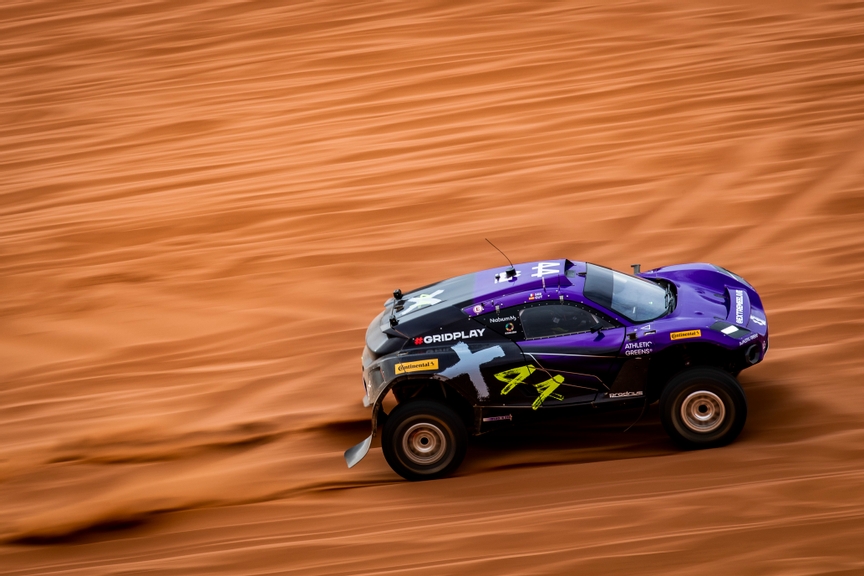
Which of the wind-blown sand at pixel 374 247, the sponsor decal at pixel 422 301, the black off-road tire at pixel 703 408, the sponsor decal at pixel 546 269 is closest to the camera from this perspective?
the wind-blown sand at pixel 374 247

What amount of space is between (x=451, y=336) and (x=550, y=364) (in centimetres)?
87

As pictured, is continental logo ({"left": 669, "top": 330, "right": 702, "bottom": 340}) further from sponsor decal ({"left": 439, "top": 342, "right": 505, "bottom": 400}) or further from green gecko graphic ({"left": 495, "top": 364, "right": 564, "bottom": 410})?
sponsor decal ({"left": 439, "top": 342, "right": 505, "bottom": 400})

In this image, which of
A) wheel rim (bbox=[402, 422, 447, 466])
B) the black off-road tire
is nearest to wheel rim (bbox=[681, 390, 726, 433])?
the black off-road tire

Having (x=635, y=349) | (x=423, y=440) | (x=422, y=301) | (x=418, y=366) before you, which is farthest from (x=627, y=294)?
(x=423, y=440)

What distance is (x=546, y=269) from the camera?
8094 mm

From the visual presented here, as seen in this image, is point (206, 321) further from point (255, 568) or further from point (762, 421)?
point (762, 421)

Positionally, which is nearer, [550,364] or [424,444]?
[550,364]

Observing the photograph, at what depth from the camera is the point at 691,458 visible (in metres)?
7.60

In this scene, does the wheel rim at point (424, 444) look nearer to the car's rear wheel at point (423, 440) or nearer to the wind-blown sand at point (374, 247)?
the car's rear wheel at point (423, 440)

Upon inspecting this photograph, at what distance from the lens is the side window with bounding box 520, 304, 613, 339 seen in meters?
7.68

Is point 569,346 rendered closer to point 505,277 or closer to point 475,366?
point 475,366

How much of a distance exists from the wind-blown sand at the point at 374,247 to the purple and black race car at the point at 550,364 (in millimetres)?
394

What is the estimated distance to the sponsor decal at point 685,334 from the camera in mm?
7549

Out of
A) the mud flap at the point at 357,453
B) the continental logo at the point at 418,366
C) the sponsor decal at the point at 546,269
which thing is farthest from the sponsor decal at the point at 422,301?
the mud flap at the point at 357,453
